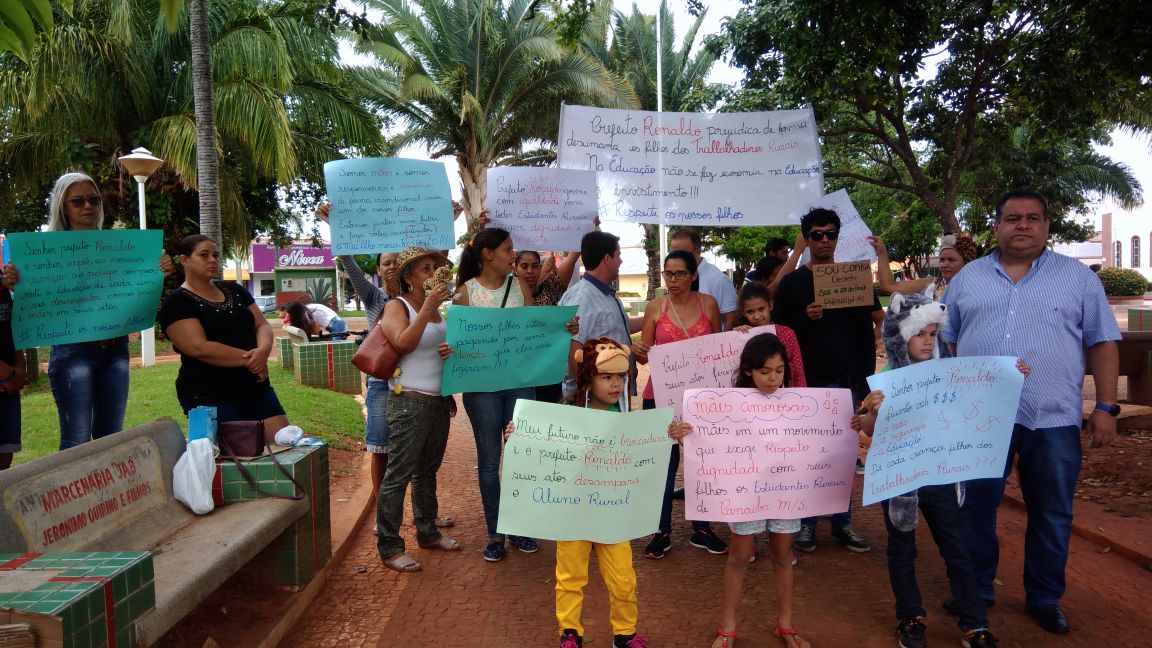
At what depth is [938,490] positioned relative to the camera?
3496mm

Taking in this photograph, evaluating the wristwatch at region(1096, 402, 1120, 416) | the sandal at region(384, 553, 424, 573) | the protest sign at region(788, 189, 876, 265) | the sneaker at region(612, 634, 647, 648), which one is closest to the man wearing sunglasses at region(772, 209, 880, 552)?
the protest sign at region(788, 189, 876, 265)

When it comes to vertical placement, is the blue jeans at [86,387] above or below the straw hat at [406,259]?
below

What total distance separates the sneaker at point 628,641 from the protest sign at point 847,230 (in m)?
2.87

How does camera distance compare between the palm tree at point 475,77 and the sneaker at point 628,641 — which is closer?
the sneaker at point 628,641

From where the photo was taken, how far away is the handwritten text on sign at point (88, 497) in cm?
287

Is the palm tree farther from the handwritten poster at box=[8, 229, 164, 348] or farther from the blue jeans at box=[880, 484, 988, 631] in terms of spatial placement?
the blue jeans at box=[880, 484, 988, 631]

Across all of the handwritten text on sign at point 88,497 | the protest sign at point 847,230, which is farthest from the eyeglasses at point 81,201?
the protest sign at point 847,230

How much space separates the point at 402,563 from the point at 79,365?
6.83 feet

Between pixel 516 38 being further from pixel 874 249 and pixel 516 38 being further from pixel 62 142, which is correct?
pixel 874 249

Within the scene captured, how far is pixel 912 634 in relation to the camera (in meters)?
3.49

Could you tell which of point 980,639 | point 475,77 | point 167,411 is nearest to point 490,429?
point 980,639

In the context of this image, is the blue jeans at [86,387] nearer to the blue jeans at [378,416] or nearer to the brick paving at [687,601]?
the blue jeans at [378,416]

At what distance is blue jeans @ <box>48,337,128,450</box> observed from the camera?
4.29 meters

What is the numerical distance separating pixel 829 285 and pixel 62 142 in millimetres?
16635
